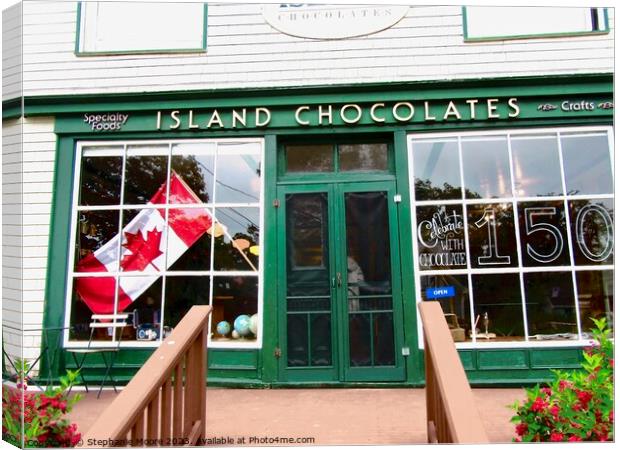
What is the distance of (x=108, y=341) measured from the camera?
5.63 metres

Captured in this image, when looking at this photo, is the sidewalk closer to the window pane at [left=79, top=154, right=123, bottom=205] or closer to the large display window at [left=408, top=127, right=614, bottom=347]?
the large display window at [left=408, top=127, right=614, bottom=347]

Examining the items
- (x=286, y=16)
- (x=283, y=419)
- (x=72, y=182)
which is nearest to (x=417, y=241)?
(x=283, y=419)

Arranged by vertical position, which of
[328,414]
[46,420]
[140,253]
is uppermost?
[140,253]

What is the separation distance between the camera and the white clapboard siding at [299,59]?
5543 mm

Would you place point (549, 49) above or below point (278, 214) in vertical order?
above

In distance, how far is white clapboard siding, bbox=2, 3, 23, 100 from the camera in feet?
12.7

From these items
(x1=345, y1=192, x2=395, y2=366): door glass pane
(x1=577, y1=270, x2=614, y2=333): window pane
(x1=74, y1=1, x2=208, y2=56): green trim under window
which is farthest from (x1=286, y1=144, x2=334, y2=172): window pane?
(x1=577, y1=270, x2=614, y2=333): window pane

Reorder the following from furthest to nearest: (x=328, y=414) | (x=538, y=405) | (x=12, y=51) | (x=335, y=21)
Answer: (x=335, y=21) < (x=328, y=414) < (x=12, y=51) < (x=538, y=405)

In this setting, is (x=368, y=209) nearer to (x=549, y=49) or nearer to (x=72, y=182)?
(x=549, y=49)

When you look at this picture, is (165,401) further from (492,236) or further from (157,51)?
(157,51)

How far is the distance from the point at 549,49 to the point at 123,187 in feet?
17.6

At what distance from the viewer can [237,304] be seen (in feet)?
18.4

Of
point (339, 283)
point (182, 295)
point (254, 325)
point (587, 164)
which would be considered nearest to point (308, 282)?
point (339, 283)

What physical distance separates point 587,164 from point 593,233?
801 millimetres
